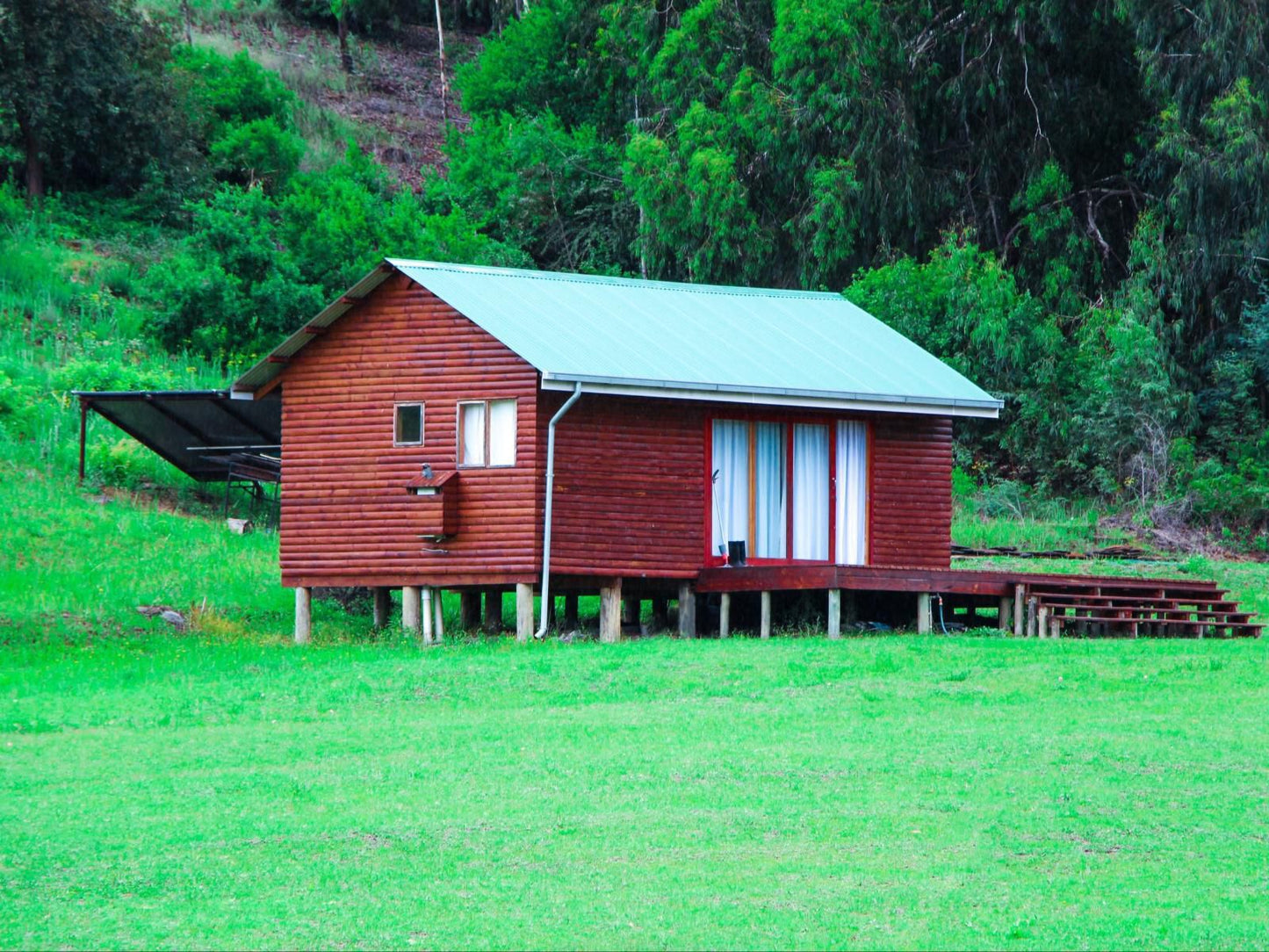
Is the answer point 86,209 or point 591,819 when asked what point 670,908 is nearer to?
point 591,819

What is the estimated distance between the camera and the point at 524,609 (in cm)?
2683

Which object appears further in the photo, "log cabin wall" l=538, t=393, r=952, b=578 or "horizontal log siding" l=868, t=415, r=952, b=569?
"horizontal log siding" l=868, t=415, r=952, b=569

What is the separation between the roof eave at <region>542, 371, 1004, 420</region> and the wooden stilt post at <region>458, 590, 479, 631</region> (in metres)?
4.76

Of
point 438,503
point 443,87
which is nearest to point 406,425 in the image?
point 438,503

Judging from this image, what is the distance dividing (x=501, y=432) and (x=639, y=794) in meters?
11.4

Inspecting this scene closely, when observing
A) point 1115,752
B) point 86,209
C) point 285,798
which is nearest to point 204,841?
point 285,798

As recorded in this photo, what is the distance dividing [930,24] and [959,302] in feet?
23.5

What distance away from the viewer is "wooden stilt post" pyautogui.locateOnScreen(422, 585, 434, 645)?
2758 centimetres

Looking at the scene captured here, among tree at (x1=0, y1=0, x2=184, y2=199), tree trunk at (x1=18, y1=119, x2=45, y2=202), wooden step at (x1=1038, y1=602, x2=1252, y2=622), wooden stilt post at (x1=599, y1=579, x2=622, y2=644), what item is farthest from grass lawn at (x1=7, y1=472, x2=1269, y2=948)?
tree trunk at (x1=18, y1=119, x2=45, y2=202)

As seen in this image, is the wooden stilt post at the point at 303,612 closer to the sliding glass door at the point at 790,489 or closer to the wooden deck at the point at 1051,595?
the wooden deck at the point at 1051,595

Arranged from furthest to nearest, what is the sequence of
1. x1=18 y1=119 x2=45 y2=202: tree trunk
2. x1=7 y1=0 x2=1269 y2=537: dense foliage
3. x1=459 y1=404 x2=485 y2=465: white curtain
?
x1=18 y1=119 x2=45 y2=202: tree trunk, x1=7 y1=0 x2=1269 y2=537: dense foliage, x1=459 y1=404 x2=485 y2=465: white curtain

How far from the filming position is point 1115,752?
18.0m

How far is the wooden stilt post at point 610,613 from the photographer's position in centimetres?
2709

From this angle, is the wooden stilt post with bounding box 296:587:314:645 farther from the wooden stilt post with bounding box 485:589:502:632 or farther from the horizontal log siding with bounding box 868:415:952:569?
the horizontal log siding with bounding box 868:415:952:569
